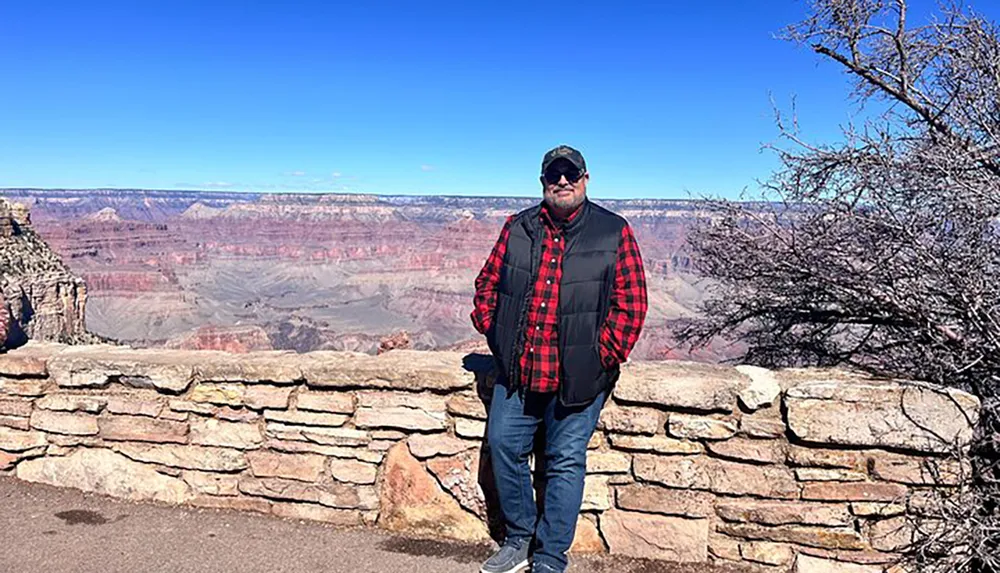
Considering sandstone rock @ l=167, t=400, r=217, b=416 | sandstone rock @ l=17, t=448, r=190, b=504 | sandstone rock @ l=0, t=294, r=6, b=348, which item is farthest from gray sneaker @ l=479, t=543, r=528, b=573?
sandstone rock @ l=0, t=294, r=6, b=348

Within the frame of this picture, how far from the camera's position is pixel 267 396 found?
11.4 ft

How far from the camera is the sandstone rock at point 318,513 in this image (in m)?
3.44

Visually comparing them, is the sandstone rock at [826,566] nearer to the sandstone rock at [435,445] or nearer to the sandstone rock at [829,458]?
the sandstone rock at [829,458]

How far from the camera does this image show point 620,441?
3.12m

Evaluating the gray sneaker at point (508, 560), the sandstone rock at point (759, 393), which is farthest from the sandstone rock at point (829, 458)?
the gray sneaker at point (508, 560)

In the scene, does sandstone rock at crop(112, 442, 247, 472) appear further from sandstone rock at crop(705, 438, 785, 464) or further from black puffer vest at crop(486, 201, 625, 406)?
sandstone rock at crop(705, 438, 785, 464)

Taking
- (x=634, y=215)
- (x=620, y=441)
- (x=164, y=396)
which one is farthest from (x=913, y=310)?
(x=634, y=215)

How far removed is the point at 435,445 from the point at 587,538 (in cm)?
82

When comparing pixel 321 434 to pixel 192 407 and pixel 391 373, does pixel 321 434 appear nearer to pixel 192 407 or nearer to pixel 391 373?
pixel 391 373

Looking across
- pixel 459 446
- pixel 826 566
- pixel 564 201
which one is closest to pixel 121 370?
pixel 459 446

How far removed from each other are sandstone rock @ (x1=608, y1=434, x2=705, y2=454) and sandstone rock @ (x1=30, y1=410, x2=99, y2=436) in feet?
8.92

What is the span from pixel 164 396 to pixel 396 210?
119 metres

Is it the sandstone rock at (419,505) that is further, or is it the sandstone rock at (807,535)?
the sandstone rock at (419,505)

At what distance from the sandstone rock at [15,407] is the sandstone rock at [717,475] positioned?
10.6 ft
